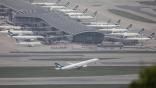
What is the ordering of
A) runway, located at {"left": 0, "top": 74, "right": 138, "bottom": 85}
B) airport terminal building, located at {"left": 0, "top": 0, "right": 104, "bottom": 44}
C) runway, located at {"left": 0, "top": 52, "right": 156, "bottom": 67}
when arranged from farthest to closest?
airport terminal building, located at {"left": 0, "top": 0, "right": 104, "bottom": 44}
runway, located at {"left": 0, "top": 52, "right": 156, "bottom": 67}
runway, located at {"left": 0, "top": 74, "right": 138, "bottom": 85}

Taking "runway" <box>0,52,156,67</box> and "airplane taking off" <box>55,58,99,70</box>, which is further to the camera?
"runway" <box>0,52,156,67</box>

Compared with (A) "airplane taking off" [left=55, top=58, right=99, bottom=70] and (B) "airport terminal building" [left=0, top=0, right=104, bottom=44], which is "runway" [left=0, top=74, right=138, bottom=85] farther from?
(B) "airport terminal building" [left=0, top=0, right=104, bottom=44]

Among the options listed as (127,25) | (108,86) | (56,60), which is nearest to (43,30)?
(127,25)

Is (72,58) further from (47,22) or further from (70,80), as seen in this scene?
(47,22)

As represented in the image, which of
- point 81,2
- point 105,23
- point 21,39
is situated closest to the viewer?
point 21,39

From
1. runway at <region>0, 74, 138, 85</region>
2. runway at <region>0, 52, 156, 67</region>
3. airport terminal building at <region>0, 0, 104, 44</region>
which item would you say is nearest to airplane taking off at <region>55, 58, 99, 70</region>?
runway at <region>0, 52, 156, 67</region>

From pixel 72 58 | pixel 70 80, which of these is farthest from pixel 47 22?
pixel 70 80

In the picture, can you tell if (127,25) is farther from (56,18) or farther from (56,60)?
(56,60)

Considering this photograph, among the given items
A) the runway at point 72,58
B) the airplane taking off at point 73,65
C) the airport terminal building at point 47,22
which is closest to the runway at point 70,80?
the airplane taking off at point 73,65
